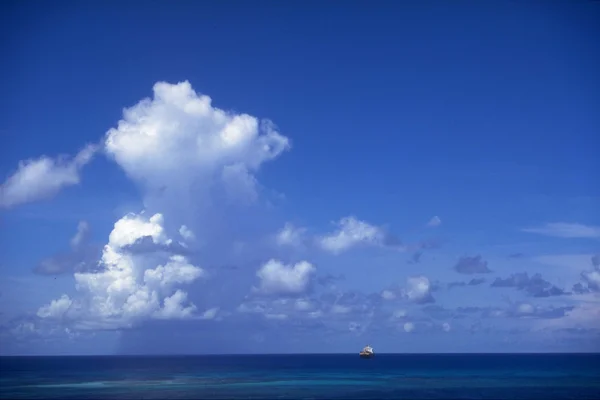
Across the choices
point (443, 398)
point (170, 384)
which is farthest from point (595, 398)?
point (170, 384)

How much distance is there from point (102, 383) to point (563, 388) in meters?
76.3

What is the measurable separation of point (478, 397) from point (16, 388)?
223 ft

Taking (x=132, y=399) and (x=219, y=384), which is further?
(x=219, y=384)

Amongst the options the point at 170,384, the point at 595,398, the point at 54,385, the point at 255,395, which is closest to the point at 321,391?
the point at 255,395

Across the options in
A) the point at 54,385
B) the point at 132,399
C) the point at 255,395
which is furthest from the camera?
the point at 54,385

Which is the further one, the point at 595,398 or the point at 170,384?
the point at 170,384

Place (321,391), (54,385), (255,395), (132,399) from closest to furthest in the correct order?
(132,399)
(255,395)
(321,391)
(54,385)

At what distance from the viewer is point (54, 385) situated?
9425 cm

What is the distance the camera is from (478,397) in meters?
77.6

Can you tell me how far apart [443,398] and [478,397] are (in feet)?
16.3

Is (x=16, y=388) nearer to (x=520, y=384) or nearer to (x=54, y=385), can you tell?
(x=54, y=385)

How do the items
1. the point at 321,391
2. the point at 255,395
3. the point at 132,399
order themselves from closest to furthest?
the point at 132,399 → the point at 255,395 → the point at 321,391

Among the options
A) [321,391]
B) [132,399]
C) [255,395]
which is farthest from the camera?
[321,391]

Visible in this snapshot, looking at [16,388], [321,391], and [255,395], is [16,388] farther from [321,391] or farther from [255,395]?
[321,391]
